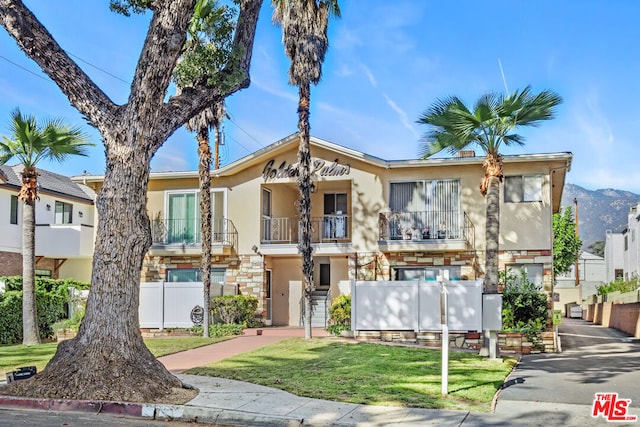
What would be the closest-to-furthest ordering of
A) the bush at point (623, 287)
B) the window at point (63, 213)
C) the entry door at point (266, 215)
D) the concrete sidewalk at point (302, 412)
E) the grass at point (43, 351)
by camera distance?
the concrete sidewalk at point (302, 412) < the grass at point (43, 351) < the entry door at point (266, 215) < the bush at point (623, 287) < the window at point (63, 213)

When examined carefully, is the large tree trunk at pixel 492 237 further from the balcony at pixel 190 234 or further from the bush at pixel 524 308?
the balcony at pixel 190 234

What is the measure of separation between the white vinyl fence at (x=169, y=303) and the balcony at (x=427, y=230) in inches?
246

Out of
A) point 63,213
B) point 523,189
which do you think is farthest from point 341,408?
point 63,213

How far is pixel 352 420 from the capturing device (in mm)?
9219

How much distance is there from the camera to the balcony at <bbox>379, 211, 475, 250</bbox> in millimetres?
22141

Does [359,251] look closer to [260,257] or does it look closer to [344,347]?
[260,257]

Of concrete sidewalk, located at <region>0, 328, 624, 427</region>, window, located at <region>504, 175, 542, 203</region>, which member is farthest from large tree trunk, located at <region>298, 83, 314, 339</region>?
concrete sidewalk, located at <region>0, 328, 624, 427</region>

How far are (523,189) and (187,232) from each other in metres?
11.7

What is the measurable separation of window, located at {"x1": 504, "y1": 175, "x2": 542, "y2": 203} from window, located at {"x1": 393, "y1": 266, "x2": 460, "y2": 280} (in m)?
2.85

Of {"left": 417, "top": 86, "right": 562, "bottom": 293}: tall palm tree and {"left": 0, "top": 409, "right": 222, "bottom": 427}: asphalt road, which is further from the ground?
{"left": 417, "top": 86, "right": 562, "bottom": 293}: tall palm tree

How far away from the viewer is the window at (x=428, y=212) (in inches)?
892

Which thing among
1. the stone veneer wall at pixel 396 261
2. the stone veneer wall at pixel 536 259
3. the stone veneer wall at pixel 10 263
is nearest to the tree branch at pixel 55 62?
the stone veneer wall at pixel 396 261

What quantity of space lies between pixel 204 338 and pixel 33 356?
5.10m

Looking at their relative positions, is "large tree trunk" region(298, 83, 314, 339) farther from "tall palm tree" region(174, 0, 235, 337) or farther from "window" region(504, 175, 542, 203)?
"window" region(504, 175, 542, 203)
